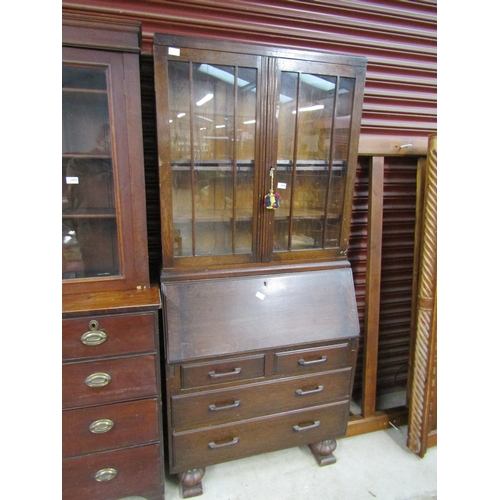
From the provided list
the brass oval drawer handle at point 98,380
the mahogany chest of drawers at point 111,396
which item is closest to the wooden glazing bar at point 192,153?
the mahogany chest of drawers at point 111,396

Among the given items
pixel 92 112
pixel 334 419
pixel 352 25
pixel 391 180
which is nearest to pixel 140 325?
pixel 92 112

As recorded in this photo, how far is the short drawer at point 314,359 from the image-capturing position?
162cm

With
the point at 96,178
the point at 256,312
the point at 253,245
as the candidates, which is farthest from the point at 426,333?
the point at 96,178

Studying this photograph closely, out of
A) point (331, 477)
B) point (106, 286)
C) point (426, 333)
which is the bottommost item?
point (331, 477)

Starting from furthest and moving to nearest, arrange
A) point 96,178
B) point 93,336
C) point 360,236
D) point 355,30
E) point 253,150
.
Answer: point 360,236 → point 355,30 → point 253,150 → point 96,178 → point 93,336

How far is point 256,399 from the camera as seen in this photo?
63.9 inches

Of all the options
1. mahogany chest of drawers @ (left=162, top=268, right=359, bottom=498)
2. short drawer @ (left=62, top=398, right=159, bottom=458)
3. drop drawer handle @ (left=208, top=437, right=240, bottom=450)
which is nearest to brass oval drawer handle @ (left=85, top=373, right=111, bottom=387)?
short drawer @ (left=62, top=398, right=159, bottom=458)

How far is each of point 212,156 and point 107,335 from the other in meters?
0.92

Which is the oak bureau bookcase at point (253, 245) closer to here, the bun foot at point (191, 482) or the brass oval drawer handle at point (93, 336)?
the bun foot at point (191, 482)

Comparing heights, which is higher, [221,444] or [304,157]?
[304,157]

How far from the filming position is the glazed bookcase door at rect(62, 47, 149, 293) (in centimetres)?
132

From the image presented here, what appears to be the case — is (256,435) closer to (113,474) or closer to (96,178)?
(113,474)

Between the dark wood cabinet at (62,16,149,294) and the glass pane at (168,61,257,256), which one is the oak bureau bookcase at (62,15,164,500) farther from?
the glass pane at (168,61,257,256)

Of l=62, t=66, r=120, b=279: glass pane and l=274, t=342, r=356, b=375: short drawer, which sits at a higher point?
l=62, t=66, r=120, b=279: glass pane
